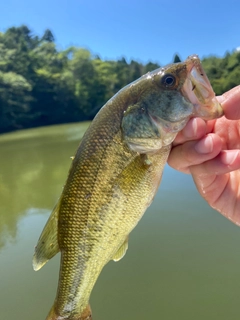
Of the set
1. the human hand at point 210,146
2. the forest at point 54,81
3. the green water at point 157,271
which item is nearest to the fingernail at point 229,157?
the human hand at point 210,146

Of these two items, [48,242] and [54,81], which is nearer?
[48,242]

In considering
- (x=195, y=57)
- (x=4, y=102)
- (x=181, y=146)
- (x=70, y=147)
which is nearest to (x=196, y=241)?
(x=181, y=146)

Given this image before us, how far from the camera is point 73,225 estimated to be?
2.06 metres

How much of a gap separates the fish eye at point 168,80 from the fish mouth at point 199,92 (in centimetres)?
8

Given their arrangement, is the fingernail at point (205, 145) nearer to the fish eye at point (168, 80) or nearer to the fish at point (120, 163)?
the fish at point (120, 163)

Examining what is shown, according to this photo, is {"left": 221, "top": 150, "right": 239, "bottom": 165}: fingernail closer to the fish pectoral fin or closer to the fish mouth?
the fish mouth

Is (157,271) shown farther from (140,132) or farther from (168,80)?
(168,80)

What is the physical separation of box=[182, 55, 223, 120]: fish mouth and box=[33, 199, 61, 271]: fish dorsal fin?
1.13 metres

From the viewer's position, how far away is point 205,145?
1949 millimetres

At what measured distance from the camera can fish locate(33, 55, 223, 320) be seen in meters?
1.97

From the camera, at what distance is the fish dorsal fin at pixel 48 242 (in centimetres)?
214

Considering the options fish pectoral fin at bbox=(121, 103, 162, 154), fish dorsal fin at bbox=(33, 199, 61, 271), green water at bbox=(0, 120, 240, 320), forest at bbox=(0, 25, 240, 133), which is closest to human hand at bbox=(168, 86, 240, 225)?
fish pectoral fin at bbox=(121, 103, 162, 154)

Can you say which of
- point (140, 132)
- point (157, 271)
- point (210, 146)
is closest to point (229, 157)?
point (210, 146)

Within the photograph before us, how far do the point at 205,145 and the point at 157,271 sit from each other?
3.64 meters
